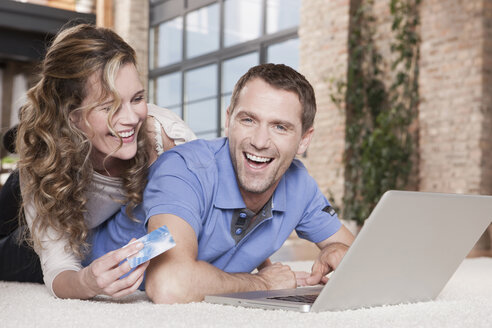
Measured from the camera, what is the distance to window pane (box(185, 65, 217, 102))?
8.07 metres

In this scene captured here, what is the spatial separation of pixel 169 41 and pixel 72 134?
7578 millimetres

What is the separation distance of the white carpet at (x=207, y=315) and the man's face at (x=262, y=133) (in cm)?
38

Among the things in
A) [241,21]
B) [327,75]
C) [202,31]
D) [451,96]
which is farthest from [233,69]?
[451,96]

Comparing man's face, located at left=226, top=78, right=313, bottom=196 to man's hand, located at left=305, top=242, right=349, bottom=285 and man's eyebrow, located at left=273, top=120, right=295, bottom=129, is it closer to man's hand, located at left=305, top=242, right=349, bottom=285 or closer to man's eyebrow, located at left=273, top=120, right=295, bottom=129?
man's eyebrow, located at left=273, top=120, right=295, bottom=129

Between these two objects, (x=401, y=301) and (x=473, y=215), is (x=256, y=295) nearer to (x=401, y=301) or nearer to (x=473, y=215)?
(x=401, y=301)

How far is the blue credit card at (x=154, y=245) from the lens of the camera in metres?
1.26

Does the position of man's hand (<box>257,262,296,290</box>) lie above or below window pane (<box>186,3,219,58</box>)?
below

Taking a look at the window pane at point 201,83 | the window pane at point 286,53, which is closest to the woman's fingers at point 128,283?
the window pane at point 286,53

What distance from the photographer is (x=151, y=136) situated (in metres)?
1.90

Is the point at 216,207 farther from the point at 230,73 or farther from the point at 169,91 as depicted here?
the point at 169,91

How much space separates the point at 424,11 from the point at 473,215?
4.51 m

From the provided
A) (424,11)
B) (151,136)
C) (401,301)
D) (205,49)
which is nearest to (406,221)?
(401,301)

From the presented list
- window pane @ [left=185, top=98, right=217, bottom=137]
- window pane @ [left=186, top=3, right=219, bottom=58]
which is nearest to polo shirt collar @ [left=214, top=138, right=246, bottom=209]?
window pane @ [left=185, top=98, right=217, bottom=137]

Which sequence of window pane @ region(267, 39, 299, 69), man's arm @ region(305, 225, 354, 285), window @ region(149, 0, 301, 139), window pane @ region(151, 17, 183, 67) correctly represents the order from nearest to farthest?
man's arm @ region(305, 225, 354, 285) < window pane @ region(267, 39, 299, 69) < window @ region(149, 0, 301, 139) < window pane @ region(151, 17, 183, 67)
